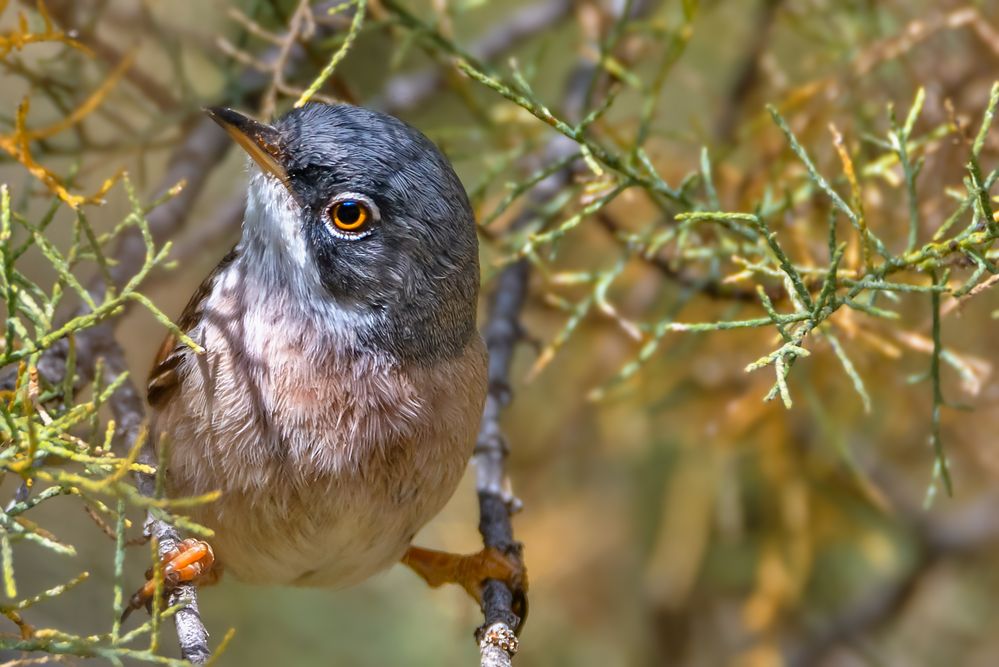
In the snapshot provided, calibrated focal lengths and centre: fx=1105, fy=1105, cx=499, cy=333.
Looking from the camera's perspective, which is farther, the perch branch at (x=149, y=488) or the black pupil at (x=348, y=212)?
the black pupil at (x=348, y=212)

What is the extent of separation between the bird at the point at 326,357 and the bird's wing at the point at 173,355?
0.01 m

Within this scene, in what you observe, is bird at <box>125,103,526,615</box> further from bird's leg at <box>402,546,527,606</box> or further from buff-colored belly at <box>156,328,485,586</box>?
bird's leg at <box>402,546,527,606</box>

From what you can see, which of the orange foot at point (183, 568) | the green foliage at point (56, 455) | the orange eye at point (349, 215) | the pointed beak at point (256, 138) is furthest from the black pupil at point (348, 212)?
the orange foot at point (183, 568)

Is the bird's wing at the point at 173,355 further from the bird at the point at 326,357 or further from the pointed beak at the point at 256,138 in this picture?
the pointed beak at the point at 256,138

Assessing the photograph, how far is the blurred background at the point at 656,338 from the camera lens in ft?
13.1

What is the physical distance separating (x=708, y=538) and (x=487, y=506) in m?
2.54

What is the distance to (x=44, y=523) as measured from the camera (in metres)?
5.25

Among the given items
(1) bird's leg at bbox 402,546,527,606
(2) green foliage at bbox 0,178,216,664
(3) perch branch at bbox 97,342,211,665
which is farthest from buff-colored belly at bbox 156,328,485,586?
(2) green foliage at bbox 0,178,216,664

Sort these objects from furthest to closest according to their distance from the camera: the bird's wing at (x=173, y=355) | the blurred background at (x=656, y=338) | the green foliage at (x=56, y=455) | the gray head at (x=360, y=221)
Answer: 1. the blurred background at (x=656, y=338)
2. the bird's wing at (x=173, y=355)
3. the gray head at (x=360, y=221)
4. the green foliage at (x=56, y=455)

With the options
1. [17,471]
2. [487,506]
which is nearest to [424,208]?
[487,506]

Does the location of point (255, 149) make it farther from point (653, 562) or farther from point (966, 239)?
point (653, 562)

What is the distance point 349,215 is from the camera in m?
3.32

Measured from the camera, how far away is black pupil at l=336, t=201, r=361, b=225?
3.30 m

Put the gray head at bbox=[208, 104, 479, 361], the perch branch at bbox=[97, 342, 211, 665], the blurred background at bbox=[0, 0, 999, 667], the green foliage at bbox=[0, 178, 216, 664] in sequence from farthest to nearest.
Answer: the blurred background at bbox=[0, 0, 999, 667] < the gray head at bbox=[208, 104, 479, 361] < the perch branch at bbox=[97, 342, 211, 665] < the green foliage at bbox=[0, 178, 216, 664]
